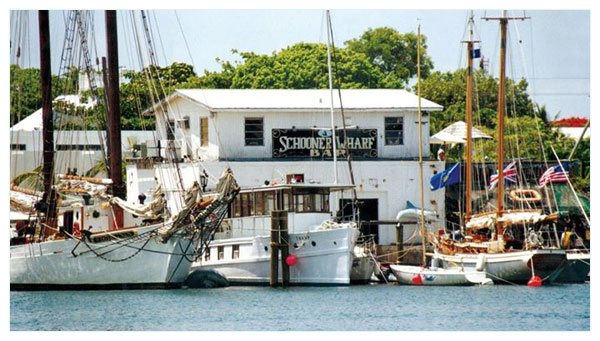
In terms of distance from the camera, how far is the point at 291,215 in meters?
36.3

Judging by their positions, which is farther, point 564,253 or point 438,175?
point 438,175

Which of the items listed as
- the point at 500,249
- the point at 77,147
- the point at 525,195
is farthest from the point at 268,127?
the point at 500,249

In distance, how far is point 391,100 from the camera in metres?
42.8

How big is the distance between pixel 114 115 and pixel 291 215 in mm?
4916

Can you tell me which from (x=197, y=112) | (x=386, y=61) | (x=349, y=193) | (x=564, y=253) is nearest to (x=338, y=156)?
(x=349, y=193)

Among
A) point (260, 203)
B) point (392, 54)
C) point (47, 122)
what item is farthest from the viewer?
point (392, 54)

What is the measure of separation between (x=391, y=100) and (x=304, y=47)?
11497mm

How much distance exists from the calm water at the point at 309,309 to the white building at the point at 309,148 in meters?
5.99

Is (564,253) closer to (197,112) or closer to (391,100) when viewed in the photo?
(391,100)

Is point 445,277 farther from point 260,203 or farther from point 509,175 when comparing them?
point 260,203

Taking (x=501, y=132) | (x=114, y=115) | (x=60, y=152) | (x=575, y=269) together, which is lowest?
(x=575, y=269)

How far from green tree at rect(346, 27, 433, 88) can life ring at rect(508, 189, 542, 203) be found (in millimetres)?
13140

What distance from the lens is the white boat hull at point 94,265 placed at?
111ft
